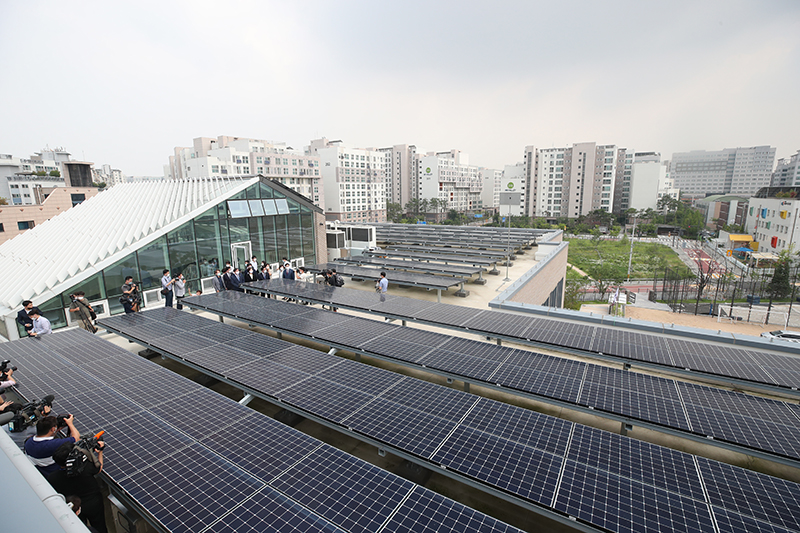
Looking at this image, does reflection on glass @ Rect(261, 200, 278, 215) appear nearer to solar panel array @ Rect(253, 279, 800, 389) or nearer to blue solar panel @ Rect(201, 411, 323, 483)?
solar panel array @ Rect(253, 279, 800, 389)

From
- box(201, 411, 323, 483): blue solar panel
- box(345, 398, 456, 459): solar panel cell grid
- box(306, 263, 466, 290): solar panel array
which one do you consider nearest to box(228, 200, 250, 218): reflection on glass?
box(306, 263, 466, 290): solar panel array

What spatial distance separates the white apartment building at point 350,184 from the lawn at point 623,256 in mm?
54754

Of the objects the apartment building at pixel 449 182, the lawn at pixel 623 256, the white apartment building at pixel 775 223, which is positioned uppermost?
the apartment building at pixel 449 182

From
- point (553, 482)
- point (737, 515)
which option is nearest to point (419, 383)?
point (553, 482)

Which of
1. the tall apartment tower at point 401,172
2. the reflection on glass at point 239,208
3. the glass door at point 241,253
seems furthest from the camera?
the tall apartment tower at point 401,172

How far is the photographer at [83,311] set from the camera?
11.7 metres

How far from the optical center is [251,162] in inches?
3302

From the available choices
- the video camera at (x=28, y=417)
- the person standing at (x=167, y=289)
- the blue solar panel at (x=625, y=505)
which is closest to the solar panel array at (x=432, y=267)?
the person standing at (x=167, y=289)

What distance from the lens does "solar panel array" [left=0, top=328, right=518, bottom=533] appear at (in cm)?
394

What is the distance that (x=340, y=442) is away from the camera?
266 inches

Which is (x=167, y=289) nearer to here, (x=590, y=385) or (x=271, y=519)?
(x=271, y=519)

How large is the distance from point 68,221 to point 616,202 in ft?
450

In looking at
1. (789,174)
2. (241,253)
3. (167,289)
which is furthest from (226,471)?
(789,174)

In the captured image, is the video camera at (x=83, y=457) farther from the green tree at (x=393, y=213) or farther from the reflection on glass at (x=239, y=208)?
the green tree at (x=393, y=213)
